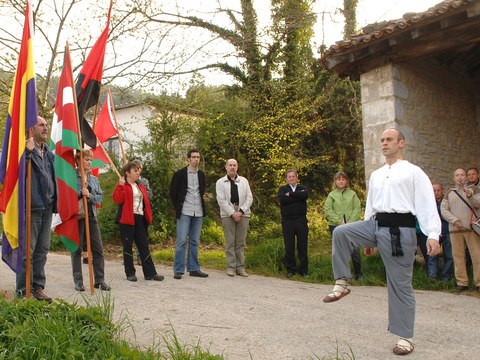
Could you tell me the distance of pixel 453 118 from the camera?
9.16 m

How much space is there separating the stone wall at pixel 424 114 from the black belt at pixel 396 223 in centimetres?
433

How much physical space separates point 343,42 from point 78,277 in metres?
5.29

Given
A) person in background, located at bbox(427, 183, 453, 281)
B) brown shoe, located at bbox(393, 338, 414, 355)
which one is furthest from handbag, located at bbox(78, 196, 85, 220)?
person in background, located at bbox(427, 183, 453, 281)

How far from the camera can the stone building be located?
6.88 metres

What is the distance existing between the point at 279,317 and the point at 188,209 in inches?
116

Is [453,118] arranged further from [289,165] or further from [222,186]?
[289,165]

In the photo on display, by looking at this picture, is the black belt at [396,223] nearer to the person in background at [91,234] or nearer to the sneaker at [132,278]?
the person in background at [91,234]

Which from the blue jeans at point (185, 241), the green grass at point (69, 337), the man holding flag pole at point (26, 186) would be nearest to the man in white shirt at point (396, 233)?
the green grass at point (69, 337)

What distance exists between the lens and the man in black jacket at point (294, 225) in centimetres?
746

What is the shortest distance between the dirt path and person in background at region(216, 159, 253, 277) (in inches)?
24.6

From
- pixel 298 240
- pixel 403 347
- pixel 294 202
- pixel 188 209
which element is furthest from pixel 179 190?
pixel 403 347

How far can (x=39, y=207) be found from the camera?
5.08m

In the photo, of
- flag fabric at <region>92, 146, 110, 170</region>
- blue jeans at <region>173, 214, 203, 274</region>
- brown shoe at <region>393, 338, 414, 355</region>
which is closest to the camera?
brown shoe at <region>393, 338, 414, 355</region>

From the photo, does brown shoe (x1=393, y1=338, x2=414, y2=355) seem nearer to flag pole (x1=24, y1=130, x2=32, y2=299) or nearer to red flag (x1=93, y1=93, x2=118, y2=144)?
flag pole (x1=24, y1=130, x2=32, y2=299)
